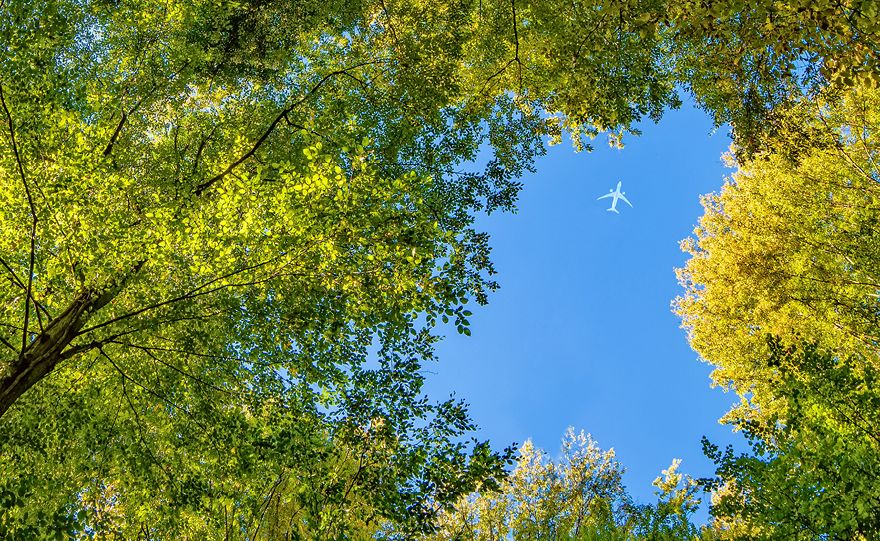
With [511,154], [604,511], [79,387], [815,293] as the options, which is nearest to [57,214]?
[79,387]

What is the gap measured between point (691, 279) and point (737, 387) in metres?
4.91

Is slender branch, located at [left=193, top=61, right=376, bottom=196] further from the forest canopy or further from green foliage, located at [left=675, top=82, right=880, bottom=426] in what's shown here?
green foliage, located at [left=675, top=82, right=880, bottom=426]

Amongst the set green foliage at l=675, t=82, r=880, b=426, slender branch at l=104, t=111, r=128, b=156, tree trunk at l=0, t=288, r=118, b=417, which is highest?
green foliage at l=675, t=82, r=880, b=426

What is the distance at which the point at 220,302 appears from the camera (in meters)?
7.53

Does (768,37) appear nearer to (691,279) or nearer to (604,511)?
(604,511)

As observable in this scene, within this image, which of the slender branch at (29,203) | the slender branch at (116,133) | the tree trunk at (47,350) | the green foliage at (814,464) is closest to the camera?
the slender branch at (29,203)

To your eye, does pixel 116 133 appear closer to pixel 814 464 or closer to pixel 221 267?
pixel 221 267

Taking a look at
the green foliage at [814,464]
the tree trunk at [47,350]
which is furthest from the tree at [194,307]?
the green foliage at [814,464]

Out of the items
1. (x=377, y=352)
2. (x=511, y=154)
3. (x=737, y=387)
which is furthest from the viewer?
(x=737, y=387)

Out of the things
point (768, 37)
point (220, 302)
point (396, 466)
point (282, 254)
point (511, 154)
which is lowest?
point (396, 466)

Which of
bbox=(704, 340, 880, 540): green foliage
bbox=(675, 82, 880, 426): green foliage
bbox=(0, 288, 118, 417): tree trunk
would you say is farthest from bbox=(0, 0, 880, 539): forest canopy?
bbox=(675, 82, 880, 426): green foliage

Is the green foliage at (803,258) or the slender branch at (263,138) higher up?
the green foliage at (803,258)

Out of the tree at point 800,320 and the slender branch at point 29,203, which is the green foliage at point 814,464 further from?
the slender branch at point 29,203

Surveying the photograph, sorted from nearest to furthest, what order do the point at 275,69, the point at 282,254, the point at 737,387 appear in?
the point at 282,254, the point at 275,69, the point at 737,387
